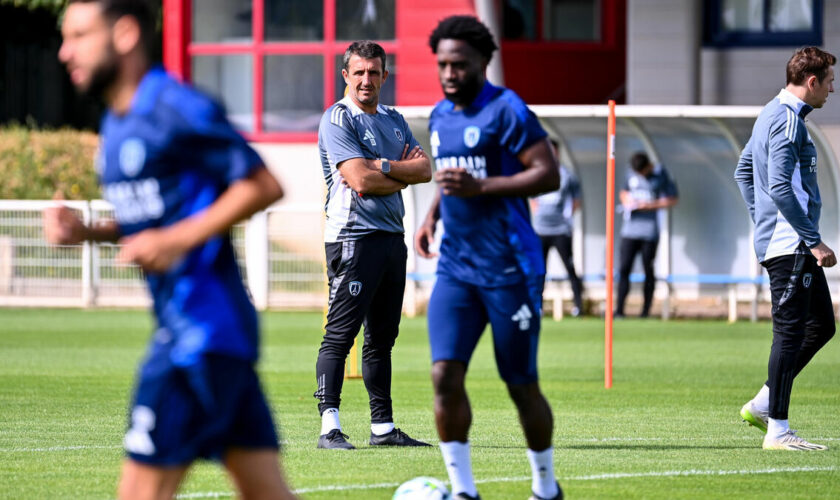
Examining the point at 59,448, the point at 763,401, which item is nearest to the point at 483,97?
the point at 763,401

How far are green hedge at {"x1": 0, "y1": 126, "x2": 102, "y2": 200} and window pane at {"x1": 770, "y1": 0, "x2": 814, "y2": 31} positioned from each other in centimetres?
1295

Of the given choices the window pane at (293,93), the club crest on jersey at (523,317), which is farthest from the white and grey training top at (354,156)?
the window pane at (293,93)

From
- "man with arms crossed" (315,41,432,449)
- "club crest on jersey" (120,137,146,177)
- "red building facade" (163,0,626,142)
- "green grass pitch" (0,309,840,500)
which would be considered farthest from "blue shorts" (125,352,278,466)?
"red building facade" (163,0,626,142)

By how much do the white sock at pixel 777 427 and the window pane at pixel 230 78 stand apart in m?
18.1

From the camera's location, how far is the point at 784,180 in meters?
8.20

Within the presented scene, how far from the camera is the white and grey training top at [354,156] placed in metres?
8.37

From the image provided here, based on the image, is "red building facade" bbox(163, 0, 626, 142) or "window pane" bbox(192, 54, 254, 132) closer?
"red building facade" bbox(163, 0, 626, 142)

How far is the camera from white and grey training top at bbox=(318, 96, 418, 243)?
8367 millimetres

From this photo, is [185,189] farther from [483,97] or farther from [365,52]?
[365,52]

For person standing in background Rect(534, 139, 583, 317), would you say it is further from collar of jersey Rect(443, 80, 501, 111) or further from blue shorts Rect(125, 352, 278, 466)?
blue shorts Rect(125, 352, 278, 466)

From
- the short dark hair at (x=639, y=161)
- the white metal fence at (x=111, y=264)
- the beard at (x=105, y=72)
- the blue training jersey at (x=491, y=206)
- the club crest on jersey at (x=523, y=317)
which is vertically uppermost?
the beard at (x=105, y=72)

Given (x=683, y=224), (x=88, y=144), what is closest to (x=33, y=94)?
(x=88, y=144)

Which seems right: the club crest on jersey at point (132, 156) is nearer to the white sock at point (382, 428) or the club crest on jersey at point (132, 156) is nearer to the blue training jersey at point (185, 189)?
the blue training jersey at point (185, 189)

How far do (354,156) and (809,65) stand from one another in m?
2.73
